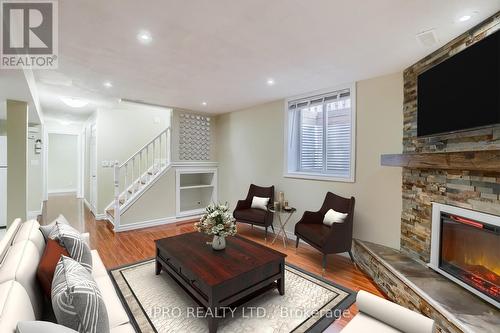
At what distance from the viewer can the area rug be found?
201cm

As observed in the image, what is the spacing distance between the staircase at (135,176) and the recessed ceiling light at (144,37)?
314cm

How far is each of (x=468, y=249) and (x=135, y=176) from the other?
6.24 meters

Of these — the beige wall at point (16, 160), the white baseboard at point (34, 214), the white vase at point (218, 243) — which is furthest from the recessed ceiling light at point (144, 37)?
the white baseboard at point (34, 214)

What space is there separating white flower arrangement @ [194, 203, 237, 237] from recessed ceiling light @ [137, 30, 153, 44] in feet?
6.01

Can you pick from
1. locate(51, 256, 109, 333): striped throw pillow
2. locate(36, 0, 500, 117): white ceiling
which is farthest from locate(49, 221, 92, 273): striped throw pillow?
locate(36, 0, 500, 117): white ceiling

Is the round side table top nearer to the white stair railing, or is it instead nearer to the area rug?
the area rug

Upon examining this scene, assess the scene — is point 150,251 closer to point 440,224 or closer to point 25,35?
point 25,35

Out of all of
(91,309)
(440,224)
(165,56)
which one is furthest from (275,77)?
(91,309)

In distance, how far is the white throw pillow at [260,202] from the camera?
448 cm

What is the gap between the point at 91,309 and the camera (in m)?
1.15

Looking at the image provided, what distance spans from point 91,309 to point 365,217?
131 inches

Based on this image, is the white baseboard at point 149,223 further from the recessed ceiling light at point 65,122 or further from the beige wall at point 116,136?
the recessed ceiling light at point 65,122

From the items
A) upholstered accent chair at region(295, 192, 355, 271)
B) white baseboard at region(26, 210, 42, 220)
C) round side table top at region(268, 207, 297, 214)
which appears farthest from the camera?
white baseboard at region(26, 210, 42, 220)

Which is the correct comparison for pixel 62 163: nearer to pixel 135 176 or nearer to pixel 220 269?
pixel 135 176
